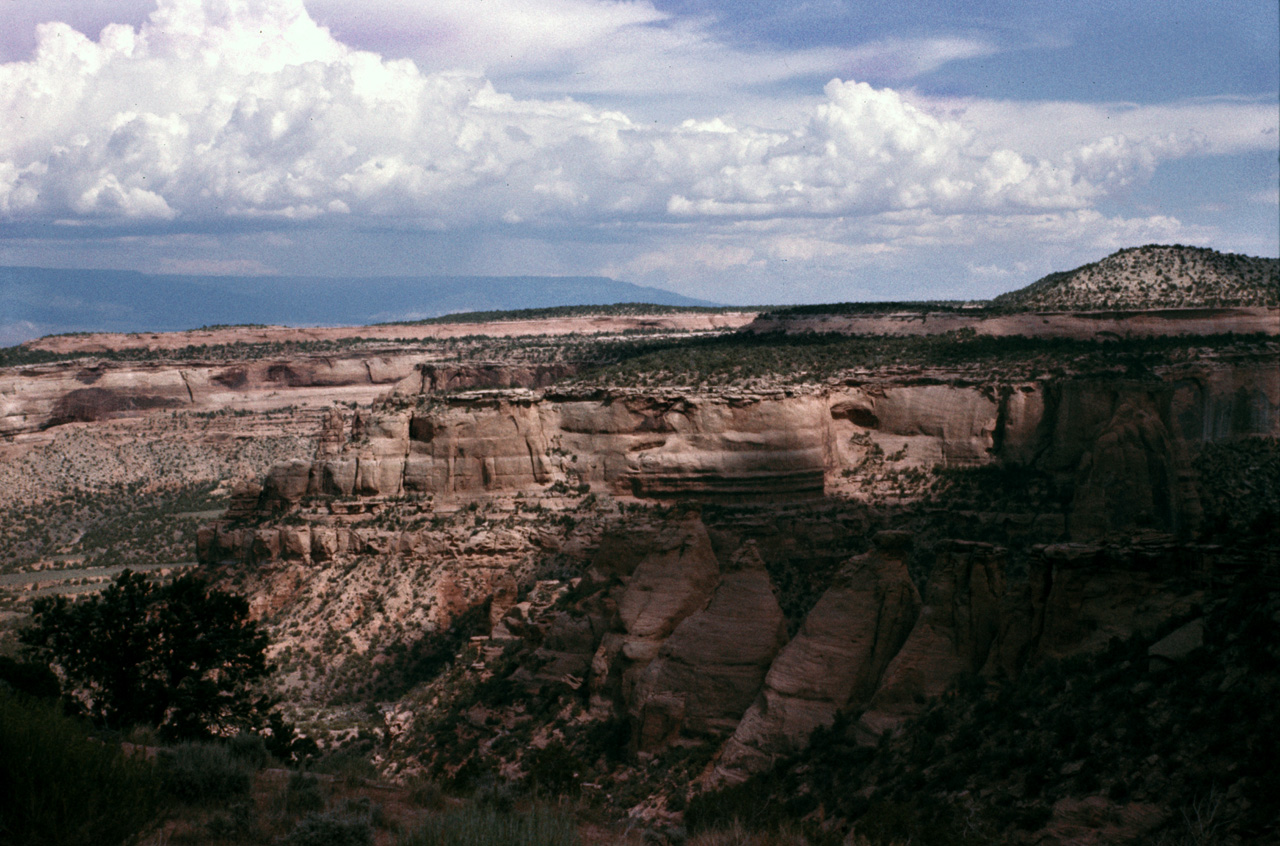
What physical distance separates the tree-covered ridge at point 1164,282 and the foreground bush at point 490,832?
6393 centimetres

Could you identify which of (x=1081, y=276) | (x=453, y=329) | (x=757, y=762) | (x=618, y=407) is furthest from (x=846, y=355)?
(x=453, y=329)

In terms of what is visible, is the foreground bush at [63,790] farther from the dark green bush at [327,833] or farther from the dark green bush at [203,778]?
the dark green bush at [203,778]

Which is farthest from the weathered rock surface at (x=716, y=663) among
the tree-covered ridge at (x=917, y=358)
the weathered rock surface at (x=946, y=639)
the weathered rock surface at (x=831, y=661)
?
the tree-covered ridge at (x=917, y=358)

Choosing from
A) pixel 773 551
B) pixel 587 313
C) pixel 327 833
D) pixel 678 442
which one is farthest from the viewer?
pixel 587 313

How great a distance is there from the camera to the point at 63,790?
12.5m

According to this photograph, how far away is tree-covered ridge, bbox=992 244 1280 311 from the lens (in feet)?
233

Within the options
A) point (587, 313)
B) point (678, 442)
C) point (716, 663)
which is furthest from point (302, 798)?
point (587, 313)

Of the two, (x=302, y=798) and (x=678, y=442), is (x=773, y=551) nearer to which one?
(x=678, y=442)

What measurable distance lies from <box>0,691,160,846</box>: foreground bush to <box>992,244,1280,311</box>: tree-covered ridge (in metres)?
66.1

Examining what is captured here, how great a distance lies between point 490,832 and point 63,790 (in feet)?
14.7

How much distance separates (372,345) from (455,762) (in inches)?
3828

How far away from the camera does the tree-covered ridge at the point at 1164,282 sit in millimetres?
71000

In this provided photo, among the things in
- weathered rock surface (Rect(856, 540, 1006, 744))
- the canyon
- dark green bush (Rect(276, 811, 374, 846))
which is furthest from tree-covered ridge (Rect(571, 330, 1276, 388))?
dark green bush (Rect(276, 811, 374, 846))

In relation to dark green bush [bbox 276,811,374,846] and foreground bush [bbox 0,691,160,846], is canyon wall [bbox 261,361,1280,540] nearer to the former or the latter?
Answer: dark green bush [bbox 276,811,374,846]
